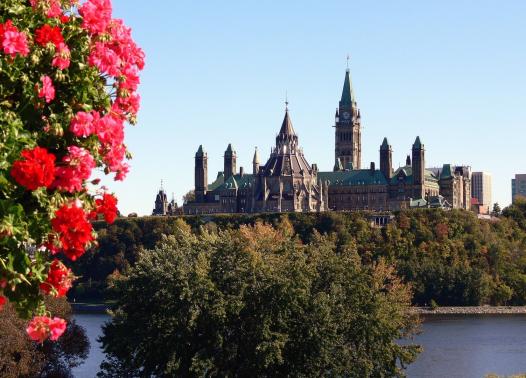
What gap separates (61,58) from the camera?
36.7 ft

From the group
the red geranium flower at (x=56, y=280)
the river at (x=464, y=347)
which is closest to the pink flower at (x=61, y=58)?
the red geranium flower at (x=56, y=280)

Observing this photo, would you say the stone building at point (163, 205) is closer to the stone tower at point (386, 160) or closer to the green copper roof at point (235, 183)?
the green copper roof at point (235, 183)

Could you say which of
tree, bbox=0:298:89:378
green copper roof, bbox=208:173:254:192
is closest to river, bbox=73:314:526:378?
tree, bbox=0:298:89:378

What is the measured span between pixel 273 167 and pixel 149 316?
452ft

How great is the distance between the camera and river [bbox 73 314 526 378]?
6756 cm

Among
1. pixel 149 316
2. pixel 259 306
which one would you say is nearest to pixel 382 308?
pixel 259 306

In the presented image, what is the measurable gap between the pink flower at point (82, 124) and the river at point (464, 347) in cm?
5221

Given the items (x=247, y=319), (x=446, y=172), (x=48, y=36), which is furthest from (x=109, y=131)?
(x=446, y=172)

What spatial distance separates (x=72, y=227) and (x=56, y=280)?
1053mm

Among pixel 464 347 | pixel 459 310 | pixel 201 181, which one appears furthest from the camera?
pixel 201 181

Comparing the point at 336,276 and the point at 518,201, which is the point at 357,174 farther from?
the point at 336,276

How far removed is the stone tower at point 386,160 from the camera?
18760cm

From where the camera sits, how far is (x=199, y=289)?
43.7 metres

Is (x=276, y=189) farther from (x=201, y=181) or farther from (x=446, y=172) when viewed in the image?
(x=446, y=172)
